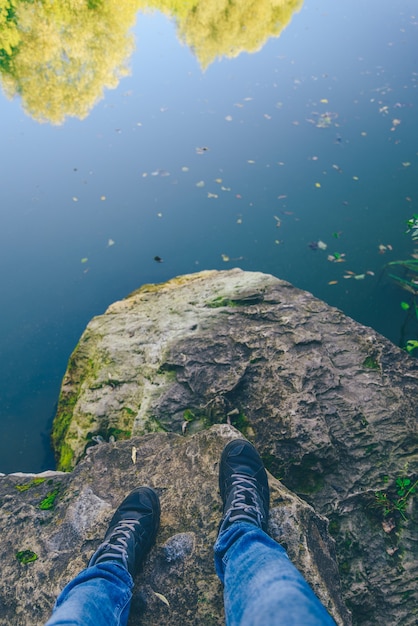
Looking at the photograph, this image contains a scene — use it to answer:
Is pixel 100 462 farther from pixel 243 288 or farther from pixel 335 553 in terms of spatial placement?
pixel 243 288

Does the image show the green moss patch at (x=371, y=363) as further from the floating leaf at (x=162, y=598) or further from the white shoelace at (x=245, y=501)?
the floating leaf at (x=162, y=598)

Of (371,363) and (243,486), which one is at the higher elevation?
(371,363)

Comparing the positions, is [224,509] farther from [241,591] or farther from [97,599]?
[97,599]

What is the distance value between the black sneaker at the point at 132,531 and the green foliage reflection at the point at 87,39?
617 cm

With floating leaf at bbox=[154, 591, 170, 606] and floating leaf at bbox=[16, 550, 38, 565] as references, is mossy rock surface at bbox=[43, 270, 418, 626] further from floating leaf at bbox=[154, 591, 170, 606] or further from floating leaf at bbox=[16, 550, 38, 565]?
floating leaf at bbox=[154, 591, 170, 606]

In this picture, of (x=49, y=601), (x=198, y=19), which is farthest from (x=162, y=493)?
(x=198, y=19)

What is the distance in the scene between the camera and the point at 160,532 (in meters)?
2.14

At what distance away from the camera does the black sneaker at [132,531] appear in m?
1.91

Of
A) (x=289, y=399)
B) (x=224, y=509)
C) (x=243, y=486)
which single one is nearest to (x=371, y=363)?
(x=289, y=399)

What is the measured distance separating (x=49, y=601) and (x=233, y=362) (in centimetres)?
170

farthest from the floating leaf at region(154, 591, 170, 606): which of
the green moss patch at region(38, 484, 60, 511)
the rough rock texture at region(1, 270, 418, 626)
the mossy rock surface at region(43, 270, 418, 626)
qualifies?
the mossy rock surface at region(43, 270, 418, 626)

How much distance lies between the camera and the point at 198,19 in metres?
8.87

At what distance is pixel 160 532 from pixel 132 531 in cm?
21

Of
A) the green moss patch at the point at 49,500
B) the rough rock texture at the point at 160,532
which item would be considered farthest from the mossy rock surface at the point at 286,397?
the green moss patch at the point at 49,500
